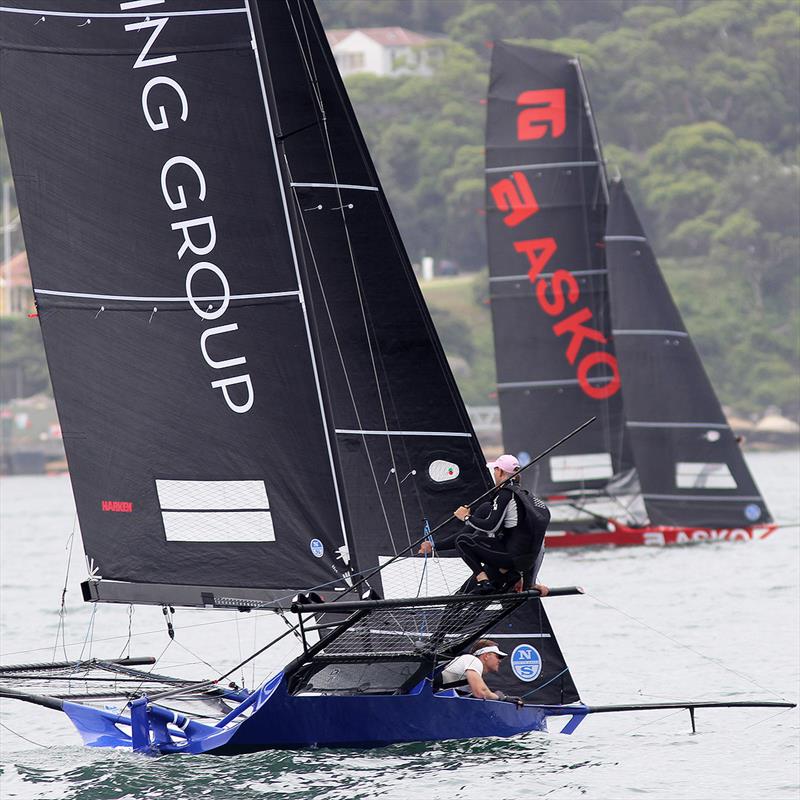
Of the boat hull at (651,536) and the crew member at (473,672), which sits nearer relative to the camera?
the crew member at (473,672)

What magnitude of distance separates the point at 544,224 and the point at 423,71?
78971 mm

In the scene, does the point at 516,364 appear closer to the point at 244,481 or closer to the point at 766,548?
the point at 766,548

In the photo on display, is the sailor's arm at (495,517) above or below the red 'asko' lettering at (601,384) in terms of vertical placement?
above

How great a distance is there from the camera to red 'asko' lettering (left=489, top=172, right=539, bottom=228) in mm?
22781

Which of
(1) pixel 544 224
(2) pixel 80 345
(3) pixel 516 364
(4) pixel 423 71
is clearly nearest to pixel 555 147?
(1) pixel 544 224

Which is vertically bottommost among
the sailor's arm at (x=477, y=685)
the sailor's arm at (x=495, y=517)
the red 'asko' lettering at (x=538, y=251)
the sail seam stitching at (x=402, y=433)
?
the sailor's arm at (x=477, y=685)

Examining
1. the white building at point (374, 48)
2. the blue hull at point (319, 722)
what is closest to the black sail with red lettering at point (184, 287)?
the blue hull at point (319, 722)

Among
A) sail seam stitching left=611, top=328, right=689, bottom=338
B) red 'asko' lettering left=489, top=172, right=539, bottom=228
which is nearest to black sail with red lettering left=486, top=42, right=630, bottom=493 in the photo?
red 'asko' lettering left=489, top=172, right=539, bottom=228

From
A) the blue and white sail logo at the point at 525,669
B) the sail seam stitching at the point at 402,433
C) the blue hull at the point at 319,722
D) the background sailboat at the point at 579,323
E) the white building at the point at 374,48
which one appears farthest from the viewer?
the white building at the point at 374,48

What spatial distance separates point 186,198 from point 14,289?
70.7 metres

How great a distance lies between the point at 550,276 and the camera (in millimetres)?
22891

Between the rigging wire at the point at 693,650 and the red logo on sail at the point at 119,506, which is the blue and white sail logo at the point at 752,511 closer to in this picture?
the rigging wire at the point at 693,650

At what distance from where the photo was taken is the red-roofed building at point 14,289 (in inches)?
3049

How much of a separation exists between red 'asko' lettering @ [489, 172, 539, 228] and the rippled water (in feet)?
14.2
